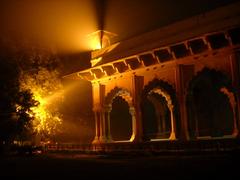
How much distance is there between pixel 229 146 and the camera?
14125mm

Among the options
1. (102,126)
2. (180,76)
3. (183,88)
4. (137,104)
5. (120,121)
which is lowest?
(102,126)

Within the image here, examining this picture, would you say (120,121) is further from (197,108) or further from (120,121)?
(197,108)

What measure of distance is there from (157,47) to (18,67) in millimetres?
10908

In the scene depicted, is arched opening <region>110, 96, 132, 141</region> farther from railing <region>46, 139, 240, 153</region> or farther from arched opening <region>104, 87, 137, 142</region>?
railing <region>46, 139, 240, 153</region>

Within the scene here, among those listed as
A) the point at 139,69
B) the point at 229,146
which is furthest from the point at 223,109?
the point at 229,146

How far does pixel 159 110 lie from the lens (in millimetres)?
24609

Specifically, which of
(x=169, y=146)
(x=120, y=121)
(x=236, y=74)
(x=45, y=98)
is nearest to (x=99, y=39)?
(x=45, y=98)

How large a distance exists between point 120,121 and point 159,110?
202 inches

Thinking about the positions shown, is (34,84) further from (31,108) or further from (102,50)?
(102,50)

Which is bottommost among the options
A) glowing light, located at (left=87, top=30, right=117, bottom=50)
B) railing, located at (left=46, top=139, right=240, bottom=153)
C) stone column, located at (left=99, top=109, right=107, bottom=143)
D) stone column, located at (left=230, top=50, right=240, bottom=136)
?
railing, located at (left=46, top=139, right=240, bottom=153)

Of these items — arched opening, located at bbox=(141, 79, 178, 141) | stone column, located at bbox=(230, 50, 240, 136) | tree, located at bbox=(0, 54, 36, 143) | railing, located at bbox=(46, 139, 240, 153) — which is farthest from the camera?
tree, located at bbox=(0, 54, 36, 143)

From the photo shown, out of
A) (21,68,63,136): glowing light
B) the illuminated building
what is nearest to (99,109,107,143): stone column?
the illuminated building

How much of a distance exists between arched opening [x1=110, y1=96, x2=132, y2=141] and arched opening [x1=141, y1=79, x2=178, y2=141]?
7.58ft

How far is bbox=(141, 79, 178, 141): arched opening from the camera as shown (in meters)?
19.6
